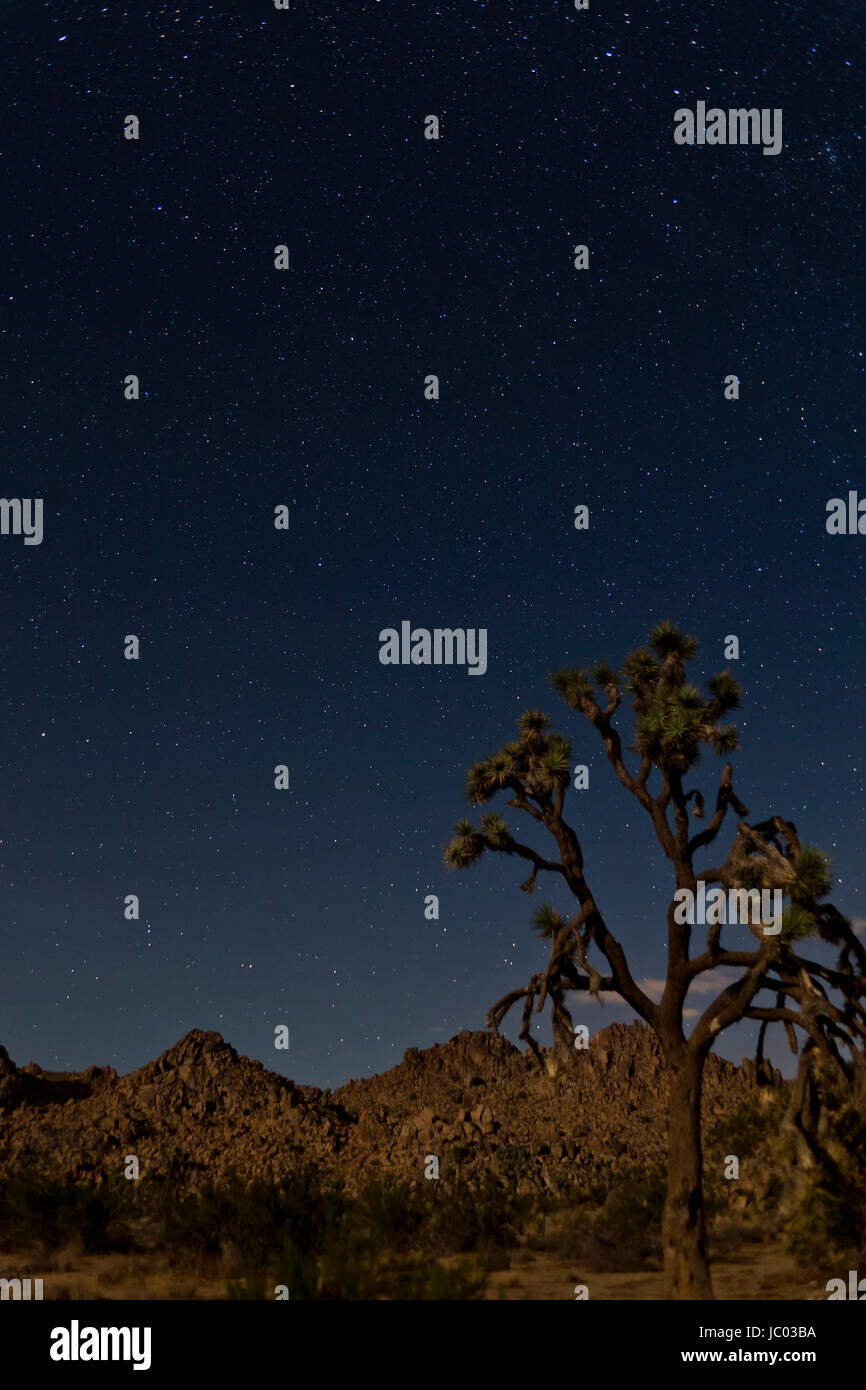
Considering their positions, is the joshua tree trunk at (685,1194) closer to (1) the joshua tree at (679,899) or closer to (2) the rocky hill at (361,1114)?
(1) the joshua tree at (679,899)

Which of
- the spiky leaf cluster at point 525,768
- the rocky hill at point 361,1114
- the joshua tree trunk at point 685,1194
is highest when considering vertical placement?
the spiky leaf cluster at point 525,768

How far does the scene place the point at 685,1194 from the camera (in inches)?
619

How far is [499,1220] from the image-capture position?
24.3 meters

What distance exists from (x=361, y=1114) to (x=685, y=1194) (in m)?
33.1

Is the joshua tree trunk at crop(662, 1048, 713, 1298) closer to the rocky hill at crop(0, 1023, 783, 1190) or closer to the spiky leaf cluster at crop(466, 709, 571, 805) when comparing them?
the spiky leaf cluster at crop(466, 709, 571, 805)

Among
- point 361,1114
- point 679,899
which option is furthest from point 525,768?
→ point 361,1114

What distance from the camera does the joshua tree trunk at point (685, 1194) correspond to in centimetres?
1534

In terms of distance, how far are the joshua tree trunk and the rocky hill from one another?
1504cm

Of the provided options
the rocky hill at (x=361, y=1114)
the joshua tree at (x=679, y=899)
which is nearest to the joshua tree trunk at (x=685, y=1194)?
the joshua tree at (x=679, y=899)

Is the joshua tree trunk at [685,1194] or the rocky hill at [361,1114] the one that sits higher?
the joshua tree trunk at [685,1194]

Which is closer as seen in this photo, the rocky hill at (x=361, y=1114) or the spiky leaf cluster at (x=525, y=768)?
the spiky leaf cluster at (x=525, y=768)

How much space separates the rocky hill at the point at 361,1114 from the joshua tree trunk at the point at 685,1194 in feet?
49.4

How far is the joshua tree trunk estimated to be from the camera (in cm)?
1534
